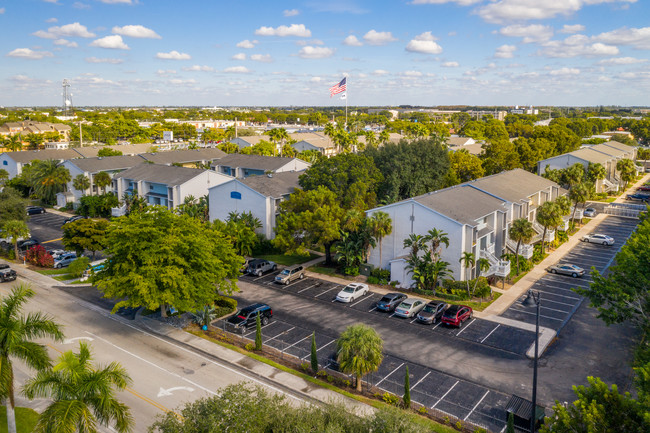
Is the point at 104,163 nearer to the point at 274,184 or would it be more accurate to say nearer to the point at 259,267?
the point at 274,184

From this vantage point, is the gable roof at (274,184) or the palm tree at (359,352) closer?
the palm tree at (359,352)

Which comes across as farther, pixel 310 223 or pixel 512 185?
pixel 512 185

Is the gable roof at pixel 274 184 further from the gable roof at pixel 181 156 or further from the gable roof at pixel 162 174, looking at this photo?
the gable roof at pixel 181 156

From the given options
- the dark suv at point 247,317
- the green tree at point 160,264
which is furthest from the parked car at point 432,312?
the green tree at point 160,264

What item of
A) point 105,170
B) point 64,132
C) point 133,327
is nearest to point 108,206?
point 105,170

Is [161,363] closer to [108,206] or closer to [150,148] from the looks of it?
[108,206]

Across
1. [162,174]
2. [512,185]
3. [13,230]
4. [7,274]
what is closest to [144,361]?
[7,274]

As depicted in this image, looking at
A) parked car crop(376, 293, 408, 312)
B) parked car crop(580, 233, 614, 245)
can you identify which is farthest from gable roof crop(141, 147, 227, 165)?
parked car crop(580, 233, 614, 245)
